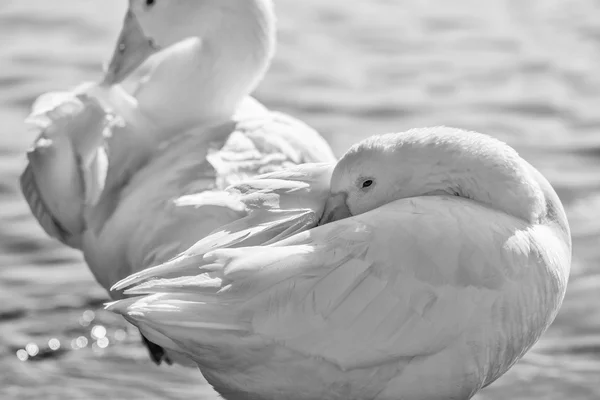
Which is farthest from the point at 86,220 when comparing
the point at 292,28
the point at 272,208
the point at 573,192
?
the point at 292,28

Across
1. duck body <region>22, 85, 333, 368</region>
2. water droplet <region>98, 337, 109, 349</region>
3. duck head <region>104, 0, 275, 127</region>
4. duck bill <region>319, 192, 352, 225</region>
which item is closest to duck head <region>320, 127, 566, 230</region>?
duck bill <region>319, 192, 352, 225</region>

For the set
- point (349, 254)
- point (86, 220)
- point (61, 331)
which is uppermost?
point (349, 254)

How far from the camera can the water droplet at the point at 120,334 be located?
5.41 metres

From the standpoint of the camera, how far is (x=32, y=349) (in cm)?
521

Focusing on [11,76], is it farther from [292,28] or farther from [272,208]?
[272,208]

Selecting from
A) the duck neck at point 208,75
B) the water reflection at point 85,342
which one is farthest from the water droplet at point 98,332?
the duck neck at point 208,75

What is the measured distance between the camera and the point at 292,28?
865cm

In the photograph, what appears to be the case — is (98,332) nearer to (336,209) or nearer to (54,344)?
(54,344)

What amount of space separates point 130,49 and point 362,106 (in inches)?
95.6

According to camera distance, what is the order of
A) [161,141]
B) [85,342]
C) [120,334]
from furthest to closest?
[120,334] < [85,342] < [161,141]

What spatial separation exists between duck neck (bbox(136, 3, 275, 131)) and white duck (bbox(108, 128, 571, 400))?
4.83ft

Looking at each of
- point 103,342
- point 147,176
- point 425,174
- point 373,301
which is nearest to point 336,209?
point 425,174

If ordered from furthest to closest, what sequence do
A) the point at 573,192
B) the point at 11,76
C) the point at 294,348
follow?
the point at 11,76 → the point at 573,192 → the point at 294,348

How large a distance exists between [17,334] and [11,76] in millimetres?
2916
